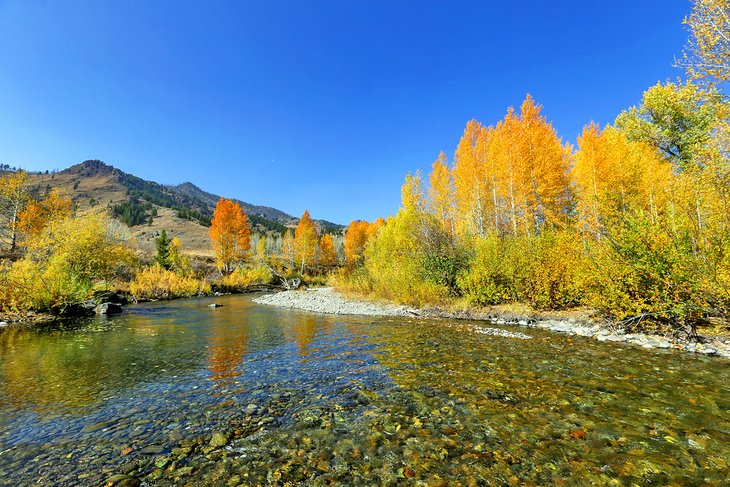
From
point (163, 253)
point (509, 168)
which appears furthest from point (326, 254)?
point (509, 168)

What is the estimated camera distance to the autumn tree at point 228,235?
182 feet

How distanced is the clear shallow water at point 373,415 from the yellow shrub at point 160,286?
23.2 m

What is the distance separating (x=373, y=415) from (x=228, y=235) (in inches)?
2194

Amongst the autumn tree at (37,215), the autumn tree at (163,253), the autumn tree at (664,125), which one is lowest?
the autumn tree at (163,253)

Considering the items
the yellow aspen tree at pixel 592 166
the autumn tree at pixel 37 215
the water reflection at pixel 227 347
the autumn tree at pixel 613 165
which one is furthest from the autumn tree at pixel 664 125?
the autumn tree at pixel 37 215

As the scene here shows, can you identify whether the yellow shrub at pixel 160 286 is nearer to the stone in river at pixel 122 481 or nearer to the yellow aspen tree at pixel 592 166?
the stone in river at pixel 122 481

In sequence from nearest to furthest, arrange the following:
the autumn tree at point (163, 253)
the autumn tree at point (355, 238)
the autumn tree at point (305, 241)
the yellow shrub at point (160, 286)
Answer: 1. the yellow shrub at point (160, 286)
2. the autumn tree at point (163, 253)
3. the autumn tree at point (305, 241)
4. the autumn tree at point (355, 238)

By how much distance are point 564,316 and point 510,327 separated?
263 centimetres

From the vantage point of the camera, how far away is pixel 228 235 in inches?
2205

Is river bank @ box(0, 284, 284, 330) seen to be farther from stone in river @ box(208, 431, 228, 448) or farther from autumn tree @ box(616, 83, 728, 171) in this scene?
autumn tree @ box(616, 83, 728, 171)

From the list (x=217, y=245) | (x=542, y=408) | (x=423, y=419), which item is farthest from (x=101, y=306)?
(x=217, y=245)

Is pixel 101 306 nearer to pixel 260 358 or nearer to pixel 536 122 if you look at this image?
pixel 260 358

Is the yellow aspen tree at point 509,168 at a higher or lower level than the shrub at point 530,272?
higher

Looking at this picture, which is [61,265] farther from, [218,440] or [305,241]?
[305,241]
